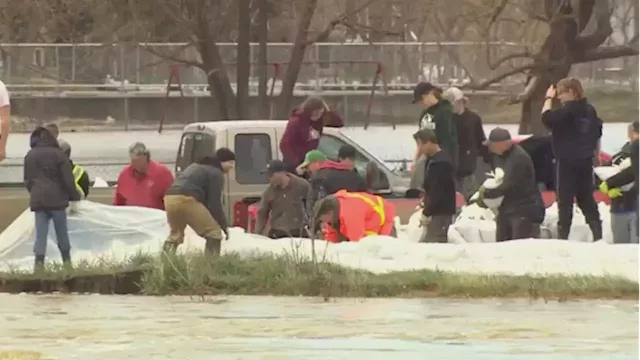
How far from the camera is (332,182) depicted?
14.2m

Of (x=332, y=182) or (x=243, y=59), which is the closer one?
(x=332, y=182)

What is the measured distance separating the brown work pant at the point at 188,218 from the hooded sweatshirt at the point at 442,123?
2645 millimetres

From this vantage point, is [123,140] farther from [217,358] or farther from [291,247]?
[217,358]

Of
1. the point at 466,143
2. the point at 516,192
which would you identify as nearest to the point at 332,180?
the point at 516,192

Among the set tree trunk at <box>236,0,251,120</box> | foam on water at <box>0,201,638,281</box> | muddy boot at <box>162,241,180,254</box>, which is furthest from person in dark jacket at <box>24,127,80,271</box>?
tree trunk at <box>236,0,251,120</box>

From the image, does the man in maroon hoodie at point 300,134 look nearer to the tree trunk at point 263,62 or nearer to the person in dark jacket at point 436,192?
the person in dark jacket at point 436,192

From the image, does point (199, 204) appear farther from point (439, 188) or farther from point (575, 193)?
point (575, 193)

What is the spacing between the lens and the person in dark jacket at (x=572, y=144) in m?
13.4

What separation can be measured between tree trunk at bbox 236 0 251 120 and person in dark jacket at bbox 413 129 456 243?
1186cm

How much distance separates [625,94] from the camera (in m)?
31.8

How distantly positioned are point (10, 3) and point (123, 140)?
5360 millimetres

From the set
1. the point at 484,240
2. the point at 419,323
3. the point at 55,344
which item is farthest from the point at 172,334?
the point at 484,240

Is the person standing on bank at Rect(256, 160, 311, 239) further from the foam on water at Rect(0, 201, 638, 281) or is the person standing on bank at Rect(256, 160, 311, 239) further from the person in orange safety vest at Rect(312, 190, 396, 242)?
the person in orange safety vest at Rect(312, 190, 396, 242)

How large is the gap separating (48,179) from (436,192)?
3640 mm
